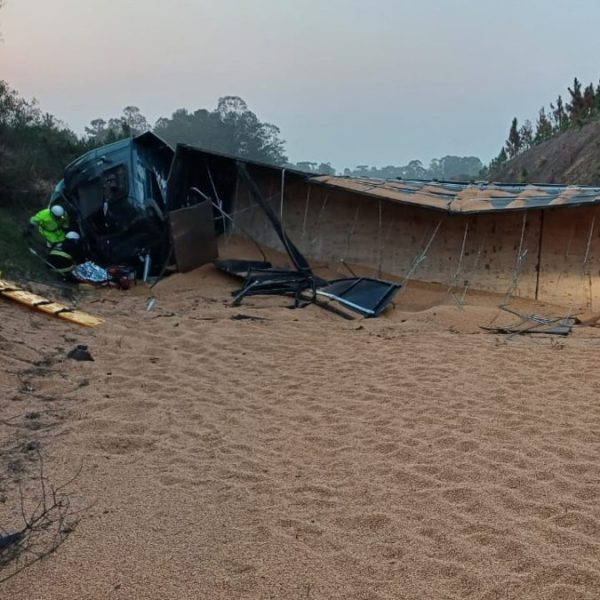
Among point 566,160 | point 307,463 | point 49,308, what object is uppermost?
point 566,160

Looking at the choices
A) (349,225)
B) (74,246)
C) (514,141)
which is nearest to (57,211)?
(74,246)

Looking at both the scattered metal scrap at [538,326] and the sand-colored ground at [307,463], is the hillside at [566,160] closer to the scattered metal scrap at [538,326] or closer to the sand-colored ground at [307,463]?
the scattered metal scrap at [538,326]

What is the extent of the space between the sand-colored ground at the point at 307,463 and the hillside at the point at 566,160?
15946 mm

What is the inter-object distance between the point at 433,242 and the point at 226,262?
11.7ft

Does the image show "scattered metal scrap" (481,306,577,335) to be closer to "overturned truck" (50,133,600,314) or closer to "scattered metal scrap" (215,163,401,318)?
"overturned truck" (50,133,600,314)

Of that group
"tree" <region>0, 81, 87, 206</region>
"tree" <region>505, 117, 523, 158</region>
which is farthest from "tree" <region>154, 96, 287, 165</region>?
"tree" <region>0, 81, 87, 206</region>

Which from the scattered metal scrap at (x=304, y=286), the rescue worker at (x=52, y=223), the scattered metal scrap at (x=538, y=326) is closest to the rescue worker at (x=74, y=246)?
the rescue worker at (x=52, y=223)

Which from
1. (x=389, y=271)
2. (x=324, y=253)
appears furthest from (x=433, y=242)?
(x=324, y=253)

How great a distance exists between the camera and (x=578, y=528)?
2561mm

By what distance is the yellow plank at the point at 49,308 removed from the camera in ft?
21.4

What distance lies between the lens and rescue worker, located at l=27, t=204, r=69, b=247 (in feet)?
30.7

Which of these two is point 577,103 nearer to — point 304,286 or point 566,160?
point 566,160

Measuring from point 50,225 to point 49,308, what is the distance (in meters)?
3.30

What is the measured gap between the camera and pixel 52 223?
9430mm
